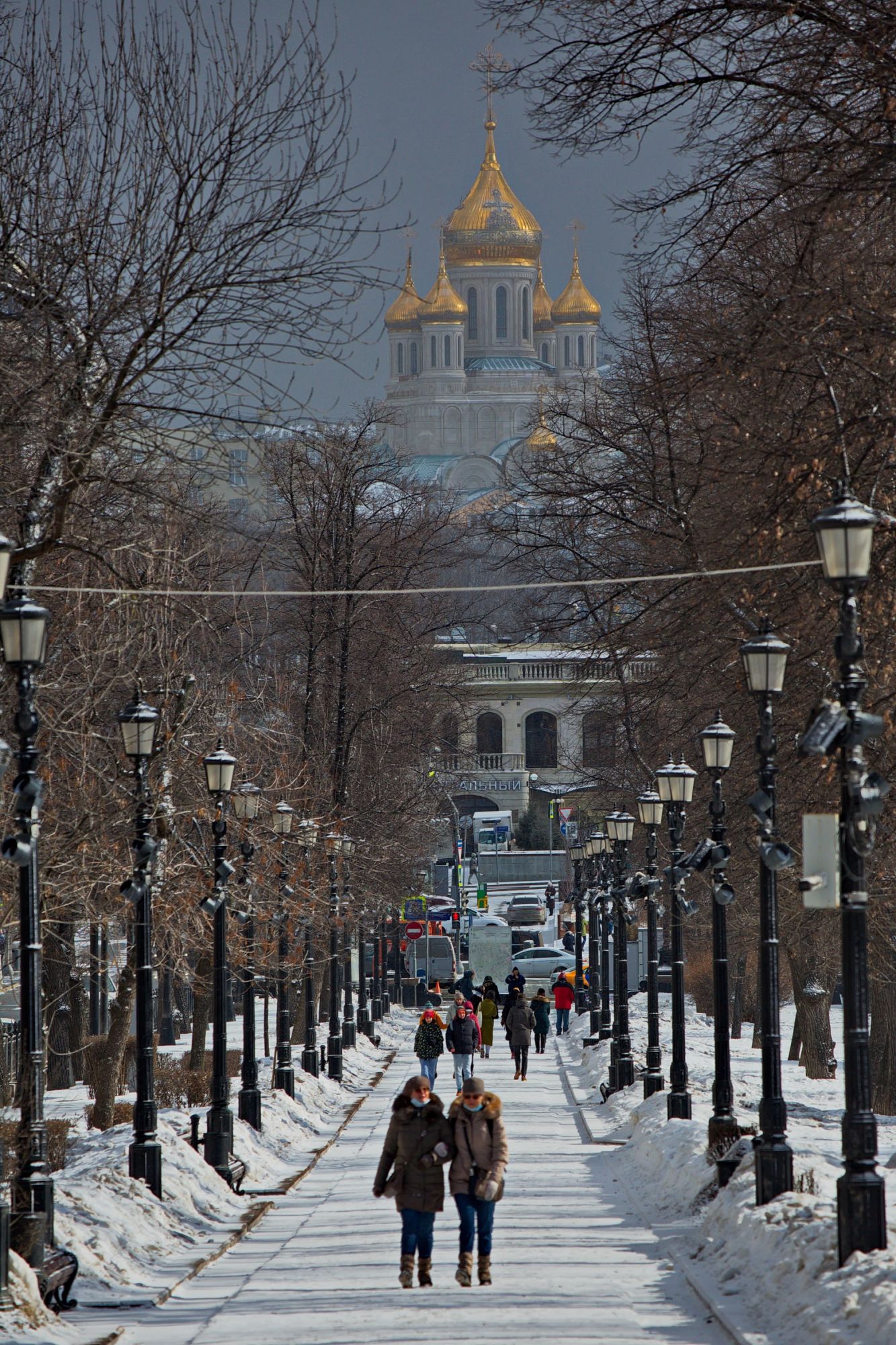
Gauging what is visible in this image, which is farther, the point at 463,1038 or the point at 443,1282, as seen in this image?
the point at 463,1038

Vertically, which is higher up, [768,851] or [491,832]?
[491,832]

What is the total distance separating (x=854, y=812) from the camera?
11320 millimetres

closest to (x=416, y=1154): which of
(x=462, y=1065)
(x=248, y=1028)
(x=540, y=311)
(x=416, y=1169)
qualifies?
(x=416, y=1169)

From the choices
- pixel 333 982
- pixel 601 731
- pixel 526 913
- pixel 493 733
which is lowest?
pixel 526 913

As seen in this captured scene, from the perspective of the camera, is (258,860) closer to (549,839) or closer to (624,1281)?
(624,1281)

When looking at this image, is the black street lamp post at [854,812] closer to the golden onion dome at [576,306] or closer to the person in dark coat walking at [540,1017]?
the person in dark coat walking at [540,1017]

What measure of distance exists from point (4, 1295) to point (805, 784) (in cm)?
1314

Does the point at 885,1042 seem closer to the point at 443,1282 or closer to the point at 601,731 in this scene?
the point at 601,731

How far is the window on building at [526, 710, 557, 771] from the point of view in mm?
118875

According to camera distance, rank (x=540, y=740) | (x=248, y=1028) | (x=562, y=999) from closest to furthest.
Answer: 1. (x=248, y=1028)
2. (x=562, y=999)
3. (x=540, y=740)

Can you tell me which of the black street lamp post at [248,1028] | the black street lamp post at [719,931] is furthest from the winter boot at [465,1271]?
the black street lamp post at [248,1028]

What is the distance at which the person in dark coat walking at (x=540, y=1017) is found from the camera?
4181 cm

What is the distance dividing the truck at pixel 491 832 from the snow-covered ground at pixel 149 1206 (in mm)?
67059

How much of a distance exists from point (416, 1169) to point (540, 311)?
601ft
